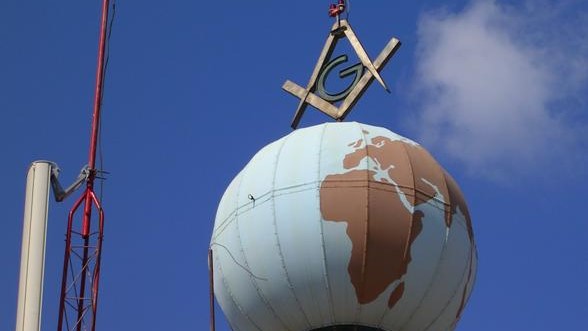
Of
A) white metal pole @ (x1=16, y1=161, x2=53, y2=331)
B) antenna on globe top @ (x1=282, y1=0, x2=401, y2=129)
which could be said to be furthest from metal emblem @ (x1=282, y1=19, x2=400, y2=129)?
white metal pole @ (x1=16, y1=161, x2=53, y2=331)

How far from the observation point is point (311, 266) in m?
40.1

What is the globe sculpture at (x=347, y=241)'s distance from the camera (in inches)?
1577

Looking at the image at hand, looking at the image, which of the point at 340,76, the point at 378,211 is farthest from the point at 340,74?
the point at 378,211

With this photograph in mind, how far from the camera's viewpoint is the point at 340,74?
45375 millimetres

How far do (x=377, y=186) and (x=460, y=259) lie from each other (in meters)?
2.38

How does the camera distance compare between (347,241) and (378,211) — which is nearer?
(347,241)

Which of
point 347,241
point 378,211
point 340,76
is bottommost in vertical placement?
point 347,241

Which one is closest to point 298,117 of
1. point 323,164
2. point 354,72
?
point 354,72

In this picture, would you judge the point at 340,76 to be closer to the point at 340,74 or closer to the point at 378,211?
the point at 340,74

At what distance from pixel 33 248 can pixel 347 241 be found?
6.47 meters

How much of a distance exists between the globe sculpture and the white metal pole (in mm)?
4698

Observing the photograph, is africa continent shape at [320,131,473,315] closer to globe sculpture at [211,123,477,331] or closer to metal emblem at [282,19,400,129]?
globe sculpture at [211,123,477,331]

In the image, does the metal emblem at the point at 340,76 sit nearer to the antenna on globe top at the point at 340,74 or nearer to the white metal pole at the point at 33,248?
the antenna on globe top at the point at 340,74

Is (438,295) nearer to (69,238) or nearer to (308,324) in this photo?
(308,324)
